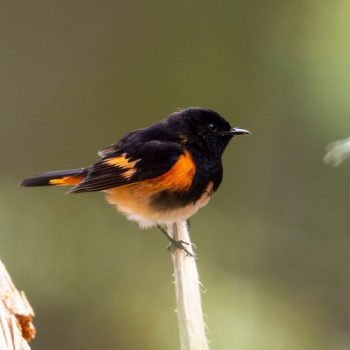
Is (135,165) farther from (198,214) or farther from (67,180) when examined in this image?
(198,214)

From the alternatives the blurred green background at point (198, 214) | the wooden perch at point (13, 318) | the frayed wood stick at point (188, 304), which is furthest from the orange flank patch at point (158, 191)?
the wooden perch at point (13, 318)

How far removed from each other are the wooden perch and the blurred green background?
35.0 inches

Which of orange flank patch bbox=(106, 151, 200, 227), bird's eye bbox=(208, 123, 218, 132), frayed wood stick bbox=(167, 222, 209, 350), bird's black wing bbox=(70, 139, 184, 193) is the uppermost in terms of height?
bird's eye bbox=(208, 123, 218, 132)

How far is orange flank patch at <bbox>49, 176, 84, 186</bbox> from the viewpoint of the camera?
121 inches

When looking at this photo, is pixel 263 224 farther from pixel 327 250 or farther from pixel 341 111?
pixel 341 111

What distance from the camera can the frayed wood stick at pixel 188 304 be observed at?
4.73 feet

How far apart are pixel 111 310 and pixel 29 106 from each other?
6.01 feet

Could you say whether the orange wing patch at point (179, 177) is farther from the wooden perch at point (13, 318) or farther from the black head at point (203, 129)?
the wooden perch at point (13, 318)

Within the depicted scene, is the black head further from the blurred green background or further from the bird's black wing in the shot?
the blurred green background

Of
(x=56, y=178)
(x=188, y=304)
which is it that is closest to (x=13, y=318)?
(x=188, y=304)

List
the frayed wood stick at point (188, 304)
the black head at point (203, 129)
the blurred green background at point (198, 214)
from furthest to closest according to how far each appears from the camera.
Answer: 1. the blurred green background at point (198, 214)
2. the black head at point (203, 129)
3. the frayed wood stick at point (188, 304)

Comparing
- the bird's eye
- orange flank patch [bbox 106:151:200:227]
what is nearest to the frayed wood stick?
orange flank patch [bbox 106:151:200:227]

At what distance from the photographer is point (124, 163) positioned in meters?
2.99

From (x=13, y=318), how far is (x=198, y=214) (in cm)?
220
